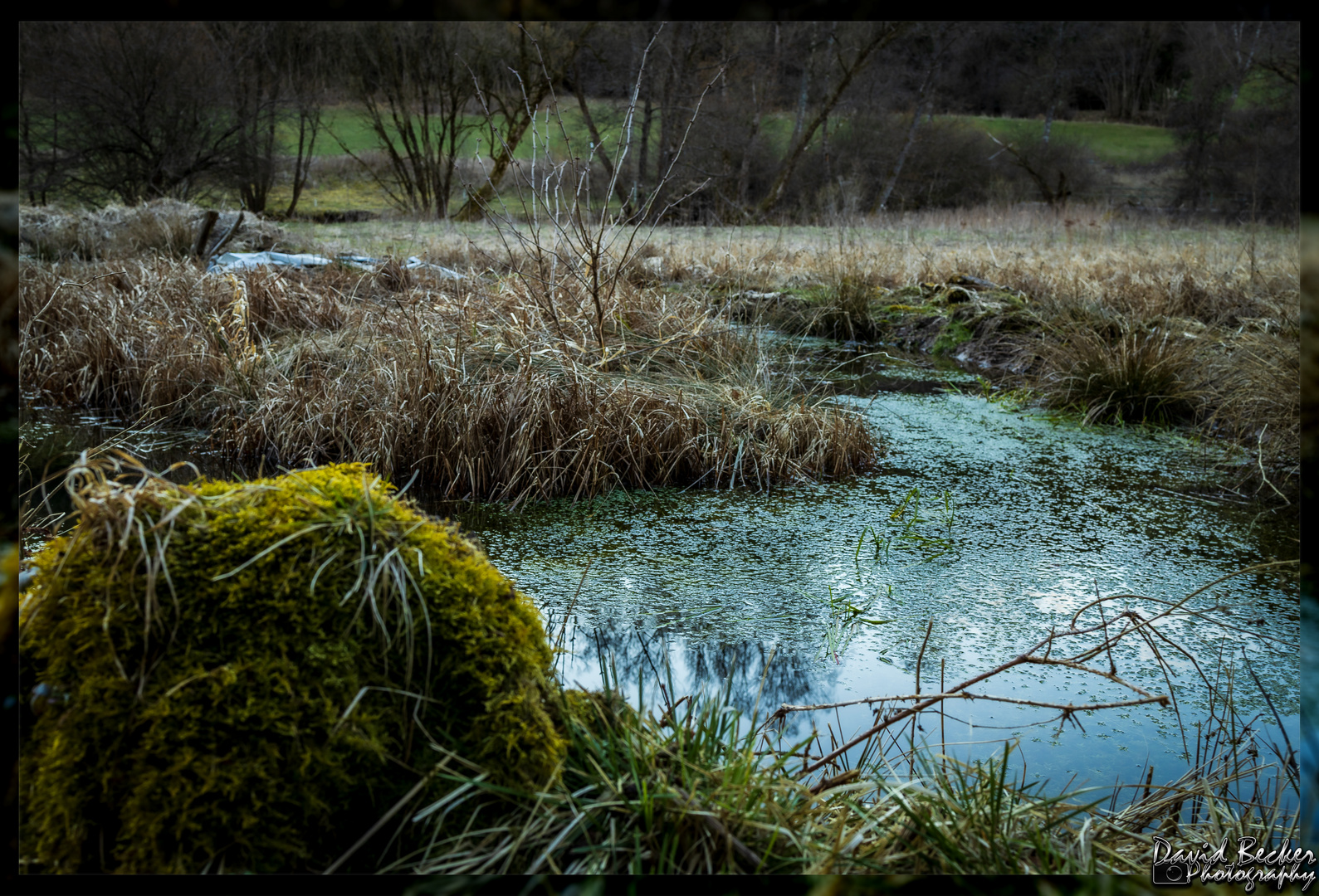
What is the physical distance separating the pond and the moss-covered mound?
1.29 ft

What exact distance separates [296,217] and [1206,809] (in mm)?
13784

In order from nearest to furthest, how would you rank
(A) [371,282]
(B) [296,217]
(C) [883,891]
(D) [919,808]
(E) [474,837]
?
(C) [883,891], (E) [474,837], (D) [919,808], (A) [371,282], (B) [296,217]

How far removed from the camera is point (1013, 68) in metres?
17.5

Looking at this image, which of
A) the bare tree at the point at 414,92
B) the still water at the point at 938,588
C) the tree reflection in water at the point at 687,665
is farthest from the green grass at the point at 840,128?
the tree reflection in water at the point at 687,665

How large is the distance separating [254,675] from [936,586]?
2006 millimetres

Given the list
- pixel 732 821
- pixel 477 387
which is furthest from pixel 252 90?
pixel 732 821

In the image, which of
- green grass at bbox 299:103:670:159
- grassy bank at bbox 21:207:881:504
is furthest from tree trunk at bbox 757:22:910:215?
grassy bank at bbox 21:207:881:504

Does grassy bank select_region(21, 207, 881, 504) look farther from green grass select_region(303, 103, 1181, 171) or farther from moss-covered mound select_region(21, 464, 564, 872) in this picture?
green grass select_region(303, 103, 1181, 171)

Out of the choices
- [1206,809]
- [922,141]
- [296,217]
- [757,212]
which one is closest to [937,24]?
[922,141]

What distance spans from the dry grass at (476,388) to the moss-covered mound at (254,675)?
2.16 meters

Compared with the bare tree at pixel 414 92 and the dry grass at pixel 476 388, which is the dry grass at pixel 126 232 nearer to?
the dry grass at pixel 476 388

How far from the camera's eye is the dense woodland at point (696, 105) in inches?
403

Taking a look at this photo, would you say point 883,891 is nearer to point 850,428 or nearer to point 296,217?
point 850,428

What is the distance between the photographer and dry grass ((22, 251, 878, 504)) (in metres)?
3.40
